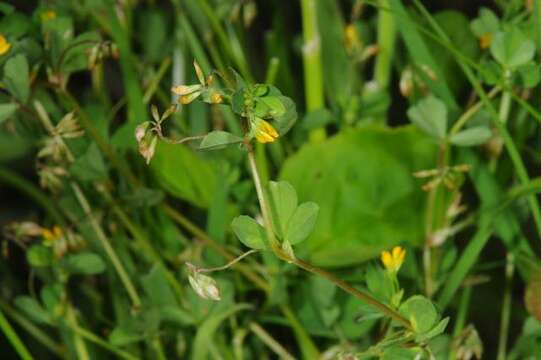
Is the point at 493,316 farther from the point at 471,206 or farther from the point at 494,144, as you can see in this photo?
the point at 494,144

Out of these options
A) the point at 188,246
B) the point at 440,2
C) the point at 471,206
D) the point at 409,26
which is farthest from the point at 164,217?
the point at 440,2

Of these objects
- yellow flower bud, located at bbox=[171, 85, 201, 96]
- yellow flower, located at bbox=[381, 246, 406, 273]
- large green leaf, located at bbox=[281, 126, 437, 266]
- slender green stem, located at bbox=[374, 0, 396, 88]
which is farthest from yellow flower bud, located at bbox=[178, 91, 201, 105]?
slender green stem, located at bbox=[374, 0, 396, 88]

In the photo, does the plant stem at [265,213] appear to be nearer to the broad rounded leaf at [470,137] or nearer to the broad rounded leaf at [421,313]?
the broad rounded leaf at [421,313]

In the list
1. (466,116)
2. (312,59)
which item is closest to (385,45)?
(312,59)

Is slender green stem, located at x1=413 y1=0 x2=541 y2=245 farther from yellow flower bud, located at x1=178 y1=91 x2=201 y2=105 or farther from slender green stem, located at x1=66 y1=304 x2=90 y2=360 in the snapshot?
slender green stem, located at x1=66 y1=304 x2=90 y2=360

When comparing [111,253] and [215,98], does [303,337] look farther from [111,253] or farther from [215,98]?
[215,98]

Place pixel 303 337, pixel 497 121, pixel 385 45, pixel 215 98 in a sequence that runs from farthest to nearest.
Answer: pixel 385 45, pixel 303 337, pixel 497 121, pixel 215 98
